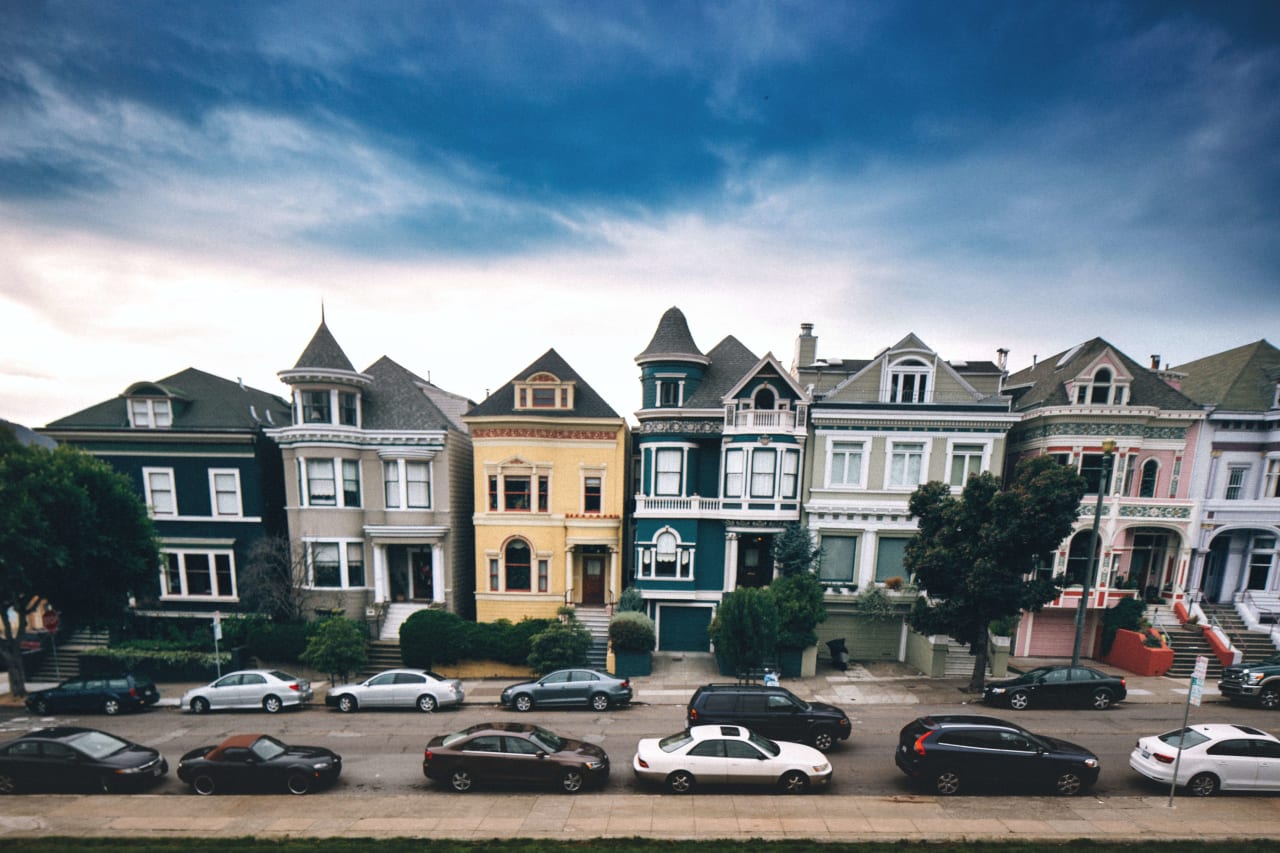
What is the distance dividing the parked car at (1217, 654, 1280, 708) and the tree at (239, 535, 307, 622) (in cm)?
3576

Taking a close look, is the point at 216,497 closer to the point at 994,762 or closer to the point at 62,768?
the point at 62,768

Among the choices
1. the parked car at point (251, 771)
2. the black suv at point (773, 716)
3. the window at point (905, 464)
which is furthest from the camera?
the window at point (905, 464)

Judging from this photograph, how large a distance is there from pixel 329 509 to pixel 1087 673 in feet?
100

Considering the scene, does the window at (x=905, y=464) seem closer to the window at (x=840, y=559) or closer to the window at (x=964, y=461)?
the window at (x=964, y=461)

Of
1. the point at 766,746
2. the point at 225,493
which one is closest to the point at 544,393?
the point at 225,493

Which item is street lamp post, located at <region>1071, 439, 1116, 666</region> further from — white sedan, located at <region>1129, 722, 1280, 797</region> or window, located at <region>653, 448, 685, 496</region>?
window, located at <region>653, 448, 685, 496</region>

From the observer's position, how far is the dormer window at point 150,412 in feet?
80.2

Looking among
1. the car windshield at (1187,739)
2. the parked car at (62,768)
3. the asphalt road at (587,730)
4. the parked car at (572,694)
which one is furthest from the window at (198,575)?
the car windshield at (1187,739)

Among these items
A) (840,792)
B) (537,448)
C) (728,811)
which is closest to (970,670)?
(840,792)

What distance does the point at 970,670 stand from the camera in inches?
871

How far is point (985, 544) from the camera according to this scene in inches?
706

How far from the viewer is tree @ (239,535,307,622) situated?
23328 millimetres

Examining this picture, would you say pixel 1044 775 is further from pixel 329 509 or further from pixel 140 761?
pixel 329 509

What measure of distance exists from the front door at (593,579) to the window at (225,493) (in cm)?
1628
